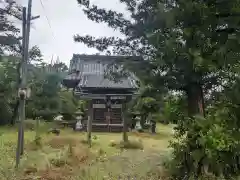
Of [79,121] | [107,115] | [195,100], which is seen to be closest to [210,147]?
[195,100]

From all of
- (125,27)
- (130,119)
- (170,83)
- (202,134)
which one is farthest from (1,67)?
(202,134)

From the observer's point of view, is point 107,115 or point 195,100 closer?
point 195,100

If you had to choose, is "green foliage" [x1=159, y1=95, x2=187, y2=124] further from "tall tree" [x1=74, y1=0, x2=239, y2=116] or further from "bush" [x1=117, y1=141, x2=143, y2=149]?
"bush" [x1=117, y1=141, x2=143, y2=149]

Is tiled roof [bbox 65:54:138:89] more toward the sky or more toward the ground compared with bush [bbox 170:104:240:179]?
more toward the sky

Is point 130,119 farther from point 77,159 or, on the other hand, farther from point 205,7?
point 205,7

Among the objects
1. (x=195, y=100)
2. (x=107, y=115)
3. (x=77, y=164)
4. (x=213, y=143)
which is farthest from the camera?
(x=107, y=115)

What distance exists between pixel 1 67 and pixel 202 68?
794 inches

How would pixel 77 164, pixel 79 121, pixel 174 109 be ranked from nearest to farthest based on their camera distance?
pixel 174 109, pixel 77 164, pixel 79 121

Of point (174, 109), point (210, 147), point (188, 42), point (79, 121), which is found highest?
point (188, 42)

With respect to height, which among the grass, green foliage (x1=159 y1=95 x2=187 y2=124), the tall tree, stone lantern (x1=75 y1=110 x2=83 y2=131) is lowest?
the grass

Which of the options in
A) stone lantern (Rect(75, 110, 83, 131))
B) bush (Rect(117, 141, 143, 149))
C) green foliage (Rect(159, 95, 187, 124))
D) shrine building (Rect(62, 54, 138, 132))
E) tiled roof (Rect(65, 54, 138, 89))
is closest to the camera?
green foliage (Rect(159, 95, 187, 124))

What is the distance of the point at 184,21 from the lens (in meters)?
8.02

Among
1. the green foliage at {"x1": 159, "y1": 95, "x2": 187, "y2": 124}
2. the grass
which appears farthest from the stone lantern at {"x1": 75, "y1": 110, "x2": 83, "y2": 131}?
the green foliage at {"x1": 159, "y1": 95, "x2": 187, "y2": 124}

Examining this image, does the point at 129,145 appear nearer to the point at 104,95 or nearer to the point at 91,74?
the point at 104,95
